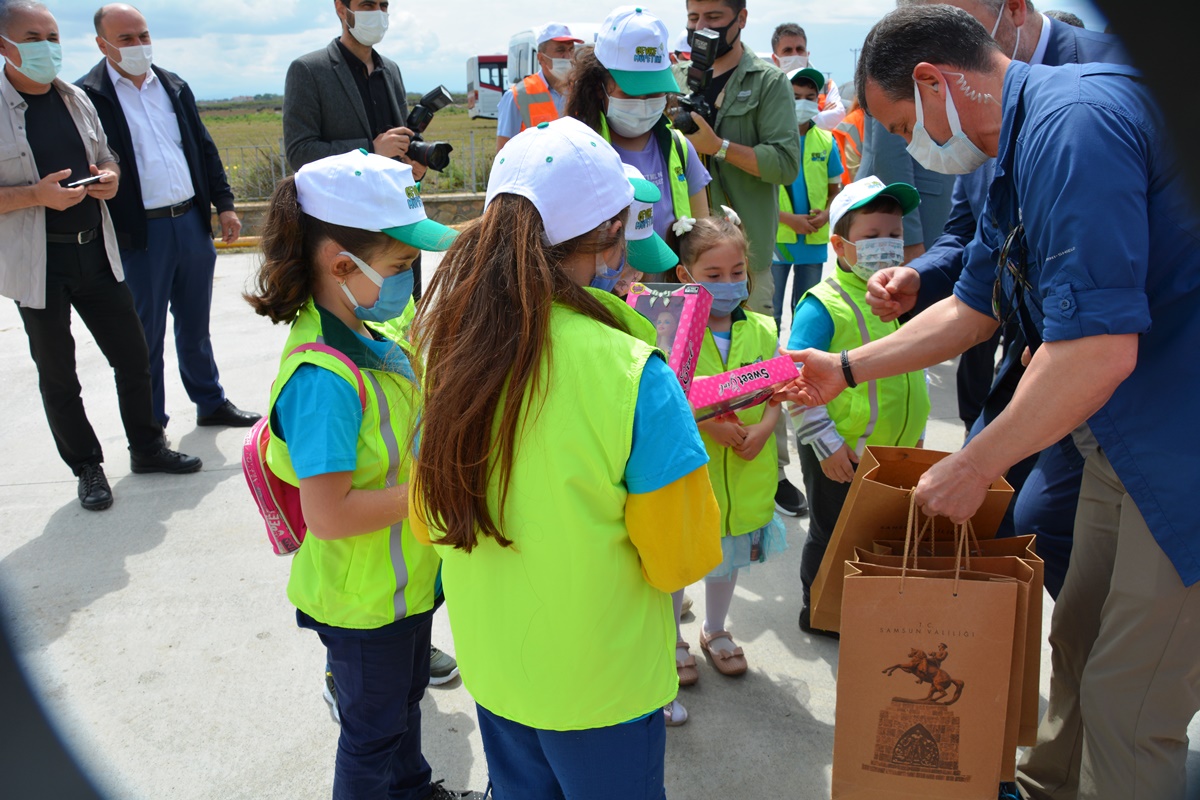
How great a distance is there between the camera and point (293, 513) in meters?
2.16

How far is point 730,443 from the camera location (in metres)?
2.87

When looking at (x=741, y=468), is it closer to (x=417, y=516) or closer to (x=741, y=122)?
(x=417, y=516)

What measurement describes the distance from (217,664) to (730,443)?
2.01m

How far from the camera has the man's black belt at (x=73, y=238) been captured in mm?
4180

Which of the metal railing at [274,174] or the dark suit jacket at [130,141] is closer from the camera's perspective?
the dark suit jacket at [130,141]

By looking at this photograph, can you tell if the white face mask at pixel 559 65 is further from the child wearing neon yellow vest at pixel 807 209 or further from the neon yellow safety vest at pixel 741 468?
the neon yellow safety vest at pixel 741 468

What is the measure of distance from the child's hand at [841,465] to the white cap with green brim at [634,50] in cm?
159

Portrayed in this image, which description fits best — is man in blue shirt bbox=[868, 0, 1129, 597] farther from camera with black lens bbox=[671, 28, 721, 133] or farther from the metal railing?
the metal railing

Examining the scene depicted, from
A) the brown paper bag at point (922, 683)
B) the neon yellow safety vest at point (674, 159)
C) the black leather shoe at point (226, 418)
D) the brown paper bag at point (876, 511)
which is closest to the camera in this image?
the brown paper bag at point (922, 683)

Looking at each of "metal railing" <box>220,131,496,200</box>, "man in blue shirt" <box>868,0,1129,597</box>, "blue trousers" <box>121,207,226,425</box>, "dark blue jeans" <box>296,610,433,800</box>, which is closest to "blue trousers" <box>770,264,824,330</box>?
"man in blue shirt" <box>868,0,1129,597</box>

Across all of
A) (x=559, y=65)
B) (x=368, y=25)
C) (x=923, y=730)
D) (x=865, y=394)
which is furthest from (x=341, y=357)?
(x=559, y=65)

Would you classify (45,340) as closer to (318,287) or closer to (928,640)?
(318,287)

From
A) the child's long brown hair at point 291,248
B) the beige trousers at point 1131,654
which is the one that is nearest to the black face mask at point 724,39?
the child's long brown hair at point 291,248

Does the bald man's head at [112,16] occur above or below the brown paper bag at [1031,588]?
above
